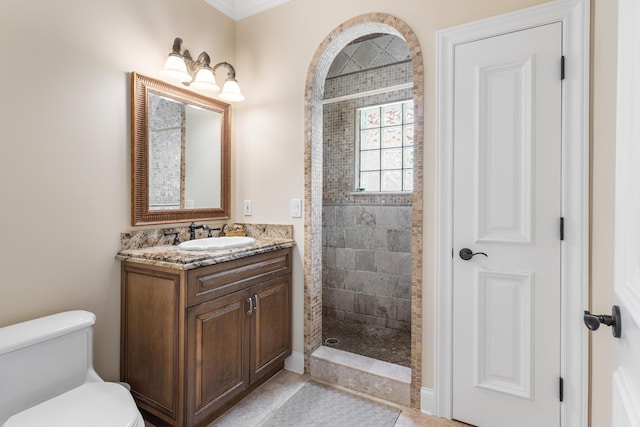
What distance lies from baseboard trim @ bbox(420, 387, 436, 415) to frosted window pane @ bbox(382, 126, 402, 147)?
2.16 metres

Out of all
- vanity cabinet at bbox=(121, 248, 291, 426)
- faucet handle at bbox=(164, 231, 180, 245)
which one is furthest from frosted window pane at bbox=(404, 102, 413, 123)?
faucet handle at bbox=(164, 231, 180, 245)

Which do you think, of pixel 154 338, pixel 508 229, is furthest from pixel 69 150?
pixel 508 229

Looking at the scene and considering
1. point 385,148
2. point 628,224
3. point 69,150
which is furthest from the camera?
point 385,148

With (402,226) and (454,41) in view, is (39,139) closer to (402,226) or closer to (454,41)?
(454,41)

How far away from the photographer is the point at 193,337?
1.64m

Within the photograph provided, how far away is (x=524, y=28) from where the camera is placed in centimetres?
167

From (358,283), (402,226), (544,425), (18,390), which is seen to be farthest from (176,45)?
(544,425)

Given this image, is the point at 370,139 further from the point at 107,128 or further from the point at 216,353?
the point at 216,353

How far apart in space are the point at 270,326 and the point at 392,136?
215cm

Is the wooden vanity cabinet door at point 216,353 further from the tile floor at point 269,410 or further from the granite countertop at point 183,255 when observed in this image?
the granite countertop at point 183,255

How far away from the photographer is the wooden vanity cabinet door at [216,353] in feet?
5.40

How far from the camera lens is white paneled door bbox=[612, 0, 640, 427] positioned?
660 millimetres

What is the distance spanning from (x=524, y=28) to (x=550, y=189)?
0.86m

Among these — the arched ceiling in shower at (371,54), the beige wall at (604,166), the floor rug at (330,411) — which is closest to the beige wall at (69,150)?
the floor rug at (330,411)
